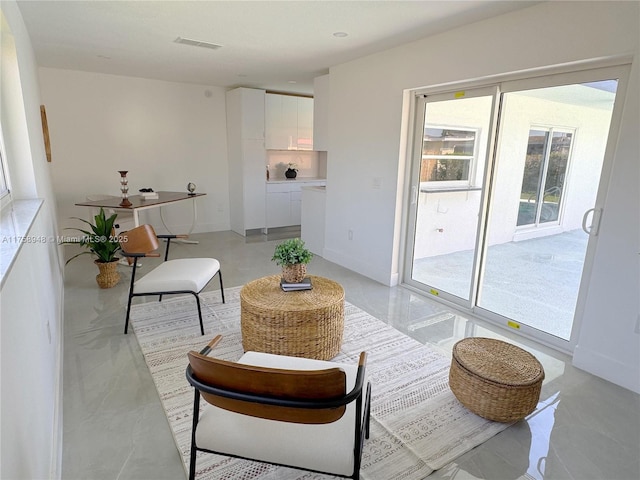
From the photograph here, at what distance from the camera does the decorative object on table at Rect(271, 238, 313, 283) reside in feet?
8.52

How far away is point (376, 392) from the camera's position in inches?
86.8

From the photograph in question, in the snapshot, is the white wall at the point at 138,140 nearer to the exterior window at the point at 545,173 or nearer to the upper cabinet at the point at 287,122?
the upper cabinet at the point at 287,122

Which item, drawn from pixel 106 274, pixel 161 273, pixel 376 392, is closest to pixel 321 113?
pixel 161 273

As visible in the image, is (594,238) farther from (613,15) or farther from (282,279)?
(282,279)

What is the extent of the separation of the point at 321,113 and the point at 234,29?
73.9 inches

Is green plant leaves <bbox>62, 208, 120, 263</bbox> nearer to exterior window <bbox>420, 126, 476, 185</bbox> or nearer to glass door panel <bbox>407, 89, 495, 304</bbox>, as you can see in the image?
glass door panel <bbox>407, 89, 495, 304</bbox>

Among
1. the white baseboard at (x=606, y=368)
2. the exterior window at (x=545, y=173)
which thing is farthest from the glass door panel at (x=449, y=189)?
the white baseboard at (x=606, y=368)

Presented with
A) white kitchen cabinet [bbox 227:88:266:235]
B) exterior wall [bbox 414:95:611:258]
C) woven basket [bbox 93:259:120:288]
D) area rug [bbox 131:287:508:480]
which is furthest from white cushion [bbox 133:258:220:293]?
white kitchen cabinet [bbox 227:88:266:235]

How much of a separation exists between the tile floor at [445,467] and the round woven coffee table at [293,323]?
27.3 inches

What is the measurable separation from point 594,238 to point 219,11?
302cm

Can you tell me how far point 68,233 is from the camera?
5348 millimetres

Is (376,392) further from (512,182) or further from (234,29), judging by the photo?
(234,29)

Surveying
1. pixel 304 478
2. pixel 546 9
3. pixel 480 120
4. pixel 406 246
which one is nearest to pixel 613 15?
pixel 546 9

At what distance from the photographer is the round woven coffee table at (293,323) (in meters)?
2.33
